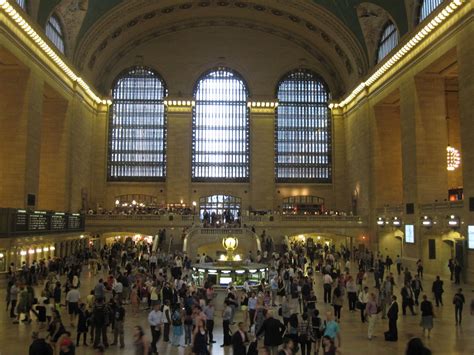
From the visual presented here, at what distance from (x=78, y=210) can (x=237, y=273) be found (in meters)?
22.0

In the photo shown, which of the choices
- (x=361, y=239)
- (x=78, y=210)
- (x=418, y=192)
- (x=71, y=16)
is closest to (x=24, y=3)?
(x=71, y=16)

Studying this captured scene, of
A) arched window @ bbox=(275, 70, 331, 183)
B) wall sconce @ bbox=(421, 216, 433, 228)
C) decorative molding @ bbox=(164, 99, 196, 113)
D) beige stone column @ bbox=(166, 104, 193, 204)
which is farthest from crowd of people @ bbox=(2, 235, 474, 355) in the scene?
decorative molding @ bbox=(164, 99, 196, 113)

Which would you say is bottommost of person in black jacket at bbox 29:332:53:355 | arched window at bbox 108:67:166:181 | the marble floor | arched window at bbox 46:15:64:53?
the marble floor

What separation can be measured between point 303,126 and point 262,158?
5.05 meters

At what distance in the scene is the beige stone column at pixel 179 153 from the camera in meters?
43.2

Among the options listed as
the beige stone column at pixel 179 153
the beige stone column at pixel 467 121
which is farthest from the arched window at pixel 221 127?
the beige stone column at pixel 467 121

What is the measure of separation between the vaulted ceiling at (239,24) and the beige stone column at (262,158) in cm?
681

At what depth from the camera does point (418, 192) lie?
27516 mm

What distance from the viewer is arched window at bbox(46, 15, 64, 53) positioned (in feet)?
102

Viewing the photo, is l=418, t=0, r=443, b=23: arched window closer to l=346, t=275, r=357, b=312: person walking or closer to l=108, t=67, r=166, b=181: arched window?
l=346, t=275, r=357, b=312: person walking

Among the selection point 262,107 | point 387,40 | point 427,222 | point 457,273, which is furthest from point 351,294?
point 262,107

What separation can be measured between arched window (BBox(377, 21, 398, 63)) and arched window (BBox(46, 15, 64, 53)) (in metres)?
21.8

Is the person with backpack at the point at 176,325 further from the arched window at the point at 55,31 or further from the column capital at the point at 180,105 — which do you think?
the column capital at the point at 180,105

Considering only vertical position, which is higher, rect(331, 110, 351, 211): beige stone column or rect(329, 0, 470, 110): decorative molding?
rect(329, 0, 470, 110): decorative molding
